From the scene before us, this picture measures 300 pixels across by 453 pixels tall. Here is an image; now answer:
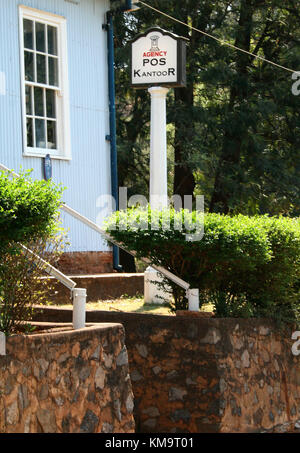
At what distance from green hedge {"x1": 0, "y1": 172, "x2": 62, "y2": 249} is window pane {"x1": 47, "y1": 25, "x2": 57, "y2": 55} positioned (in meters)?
6.24

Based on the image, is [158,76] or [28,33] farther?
[28,33]

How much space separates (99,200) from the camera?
1235 centimetres

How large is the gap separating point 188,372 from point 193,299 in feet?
2.52

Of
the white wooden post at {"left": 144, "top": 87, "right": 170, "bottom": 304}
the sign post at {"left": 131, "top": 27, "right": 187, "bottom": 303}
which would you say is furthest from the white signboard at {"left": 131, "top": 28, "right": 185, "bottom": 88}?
the white wooden post at {"left": 144, "top": 87, "right": 170, "bottom": 304}

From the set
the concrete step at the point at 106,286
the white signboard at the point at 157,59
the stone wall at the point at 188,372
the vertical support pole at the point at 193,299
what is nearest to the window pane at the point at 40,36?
the white signboard at the point at 157,59

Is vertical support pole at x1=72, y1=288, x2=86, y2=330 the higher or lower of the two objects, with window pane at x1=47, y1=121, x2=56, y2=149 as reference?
lower

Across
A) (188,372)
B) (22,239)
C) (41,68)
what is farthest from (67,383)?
(41,68)

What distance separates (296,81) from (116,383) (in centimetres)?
1280

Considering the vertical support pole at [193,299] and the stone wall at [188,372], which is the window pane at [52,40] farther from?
the vertical support pole at [193,299]

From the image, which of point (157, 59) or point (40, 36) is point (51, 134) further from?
point (157, 59)

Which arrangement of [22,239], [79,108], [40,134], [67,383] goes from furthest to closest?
[79,108], [40,134], [67,383], [22,239]

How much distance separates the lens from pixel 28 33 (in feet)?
36.8

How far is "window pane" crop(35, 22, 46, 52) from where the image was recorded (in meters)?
11.3

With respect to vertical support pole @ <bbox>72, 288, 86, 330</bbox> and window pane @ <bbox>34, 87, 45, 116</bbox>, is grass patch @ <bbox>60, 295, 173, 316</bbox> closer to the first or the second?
vertical support pole @ <bbox>72, 288, 86, 330</bbox>
